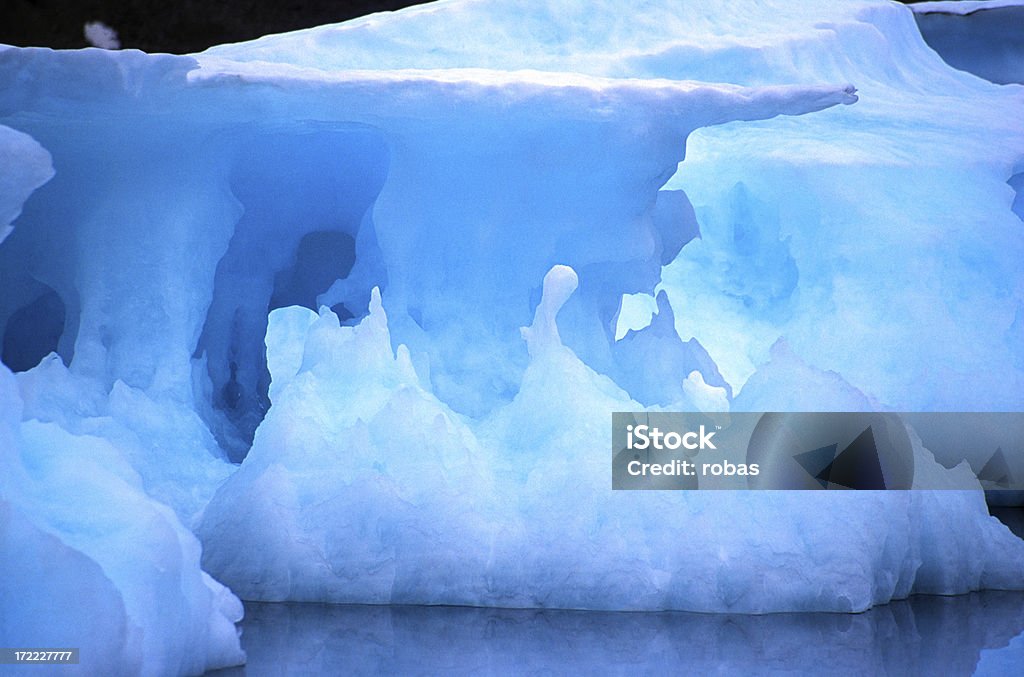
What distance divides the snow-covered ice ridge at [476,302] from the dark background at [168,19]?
2729 mm

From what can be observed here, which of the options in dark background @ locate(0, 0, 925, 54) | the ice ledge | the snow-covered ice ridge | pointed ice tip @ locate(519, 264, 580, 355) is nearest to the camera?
the snow-covered ice ridge

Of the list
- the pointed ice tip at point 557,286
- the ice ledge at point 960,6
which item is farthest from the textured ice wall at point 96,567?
the ice ledge at point 960,6

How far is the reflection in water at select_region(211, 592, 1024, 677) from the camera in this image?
2.17 meters

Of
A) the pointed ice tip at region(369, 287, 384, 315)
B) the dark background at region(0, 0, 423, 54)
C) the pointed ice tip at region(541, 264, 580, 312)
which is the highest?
the pointed ice tip at region(541, 264, 580, 312)

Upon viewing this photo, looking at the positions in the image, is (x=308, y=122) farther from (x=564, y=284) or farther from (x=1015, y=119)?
(x=1015, y=119)

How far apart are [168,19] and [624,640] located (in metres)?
4.98

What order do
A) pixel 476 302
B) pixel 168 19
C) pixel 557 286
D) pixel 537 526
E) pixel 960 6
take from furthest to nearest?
1. pixel 168 19
2. pixel 960 6
3. pixel 476 302
4. pixel 557 286
5. pixel 537 526

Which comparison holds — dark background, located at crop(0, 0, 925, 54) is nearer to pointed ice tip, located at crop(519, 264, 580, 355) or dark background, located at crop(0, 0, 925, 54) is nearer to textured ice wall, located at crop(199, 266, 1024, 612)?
pointed ice tip, located at crop(519, 264, 580, 355)

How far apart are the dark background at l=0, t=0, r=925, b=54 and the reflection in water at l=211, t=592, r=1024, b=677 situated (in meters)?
4.38

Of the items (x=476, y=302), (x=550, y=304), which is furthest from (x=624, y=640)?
(x=476, y=302)

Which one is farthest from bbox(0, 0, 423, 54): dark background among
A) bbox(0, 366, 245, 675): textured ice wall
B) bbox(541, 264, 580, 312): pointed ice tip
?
bbox(0, 366, 245, 675): textured ice wall

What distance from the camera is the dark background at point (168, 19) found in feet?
20.9

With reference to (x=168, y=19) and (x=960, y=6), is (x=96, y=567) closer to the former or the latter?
(x=960, y=6)

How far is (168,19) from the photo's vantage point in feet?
21.2
